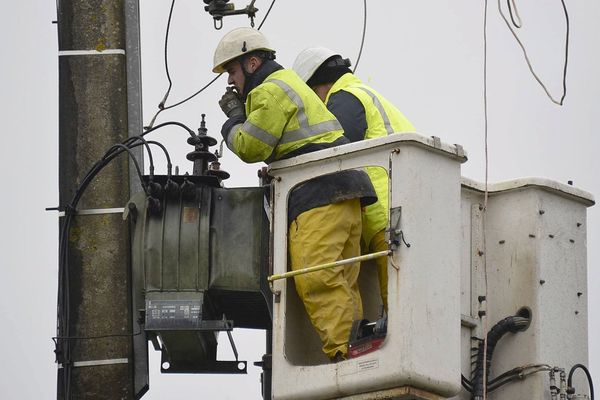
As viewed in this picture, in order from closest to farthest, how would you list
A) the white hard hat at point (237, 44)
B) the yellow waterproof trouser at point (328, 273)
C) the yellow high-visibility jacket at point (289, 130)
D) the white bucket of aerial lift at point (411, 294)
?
the white bucket of aerial lift at point (411, 294) < the yellow waterproof trouser at point (328, 273) < the yellow high-visibility jacket at point (289, 130) < the white hard hat at point (237, 44)

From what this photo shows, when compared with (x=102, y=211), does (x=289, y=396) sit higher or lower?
lower

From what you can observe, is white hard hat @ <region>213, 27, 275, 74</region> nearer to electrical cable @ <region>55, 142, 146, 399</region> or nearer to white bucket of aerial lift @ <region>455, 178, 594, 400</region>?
electrical cable @ <region>55, 142, 146, 399</region>

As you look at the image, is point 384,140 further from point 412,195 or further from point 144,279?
point 144,279

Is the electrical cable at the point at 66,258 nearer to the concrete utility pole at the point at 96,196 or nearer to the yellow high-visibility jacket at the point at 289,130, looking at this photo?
the concrete utility pole at the point at 96,196

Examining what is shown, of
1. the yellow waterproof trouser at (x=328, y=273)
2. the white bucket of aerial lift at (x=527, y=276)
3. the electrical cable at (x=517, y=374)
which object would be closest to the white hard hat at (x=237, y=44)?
the yellow waterproof trouser at (x=328, y=273)

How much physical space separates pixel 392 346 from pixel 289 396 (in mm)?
818

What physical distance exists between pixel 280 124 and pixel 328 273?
3.42 ft

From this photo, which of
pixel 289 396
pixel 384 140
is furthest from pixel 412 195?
pixel 289 396

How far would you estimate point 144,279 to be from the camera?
17516mm

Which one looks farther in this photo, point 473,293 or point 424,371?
point 473,293

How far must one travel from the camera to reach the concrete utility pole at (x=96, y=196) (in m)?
17.5

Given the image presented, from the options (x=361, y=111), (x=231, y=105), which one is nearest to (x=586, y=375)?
(x=361, y=111)

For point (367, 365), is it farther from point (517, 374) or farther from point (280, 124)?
point (280, 124)

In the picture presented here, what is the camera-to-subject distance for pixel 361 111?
59.5 feet
